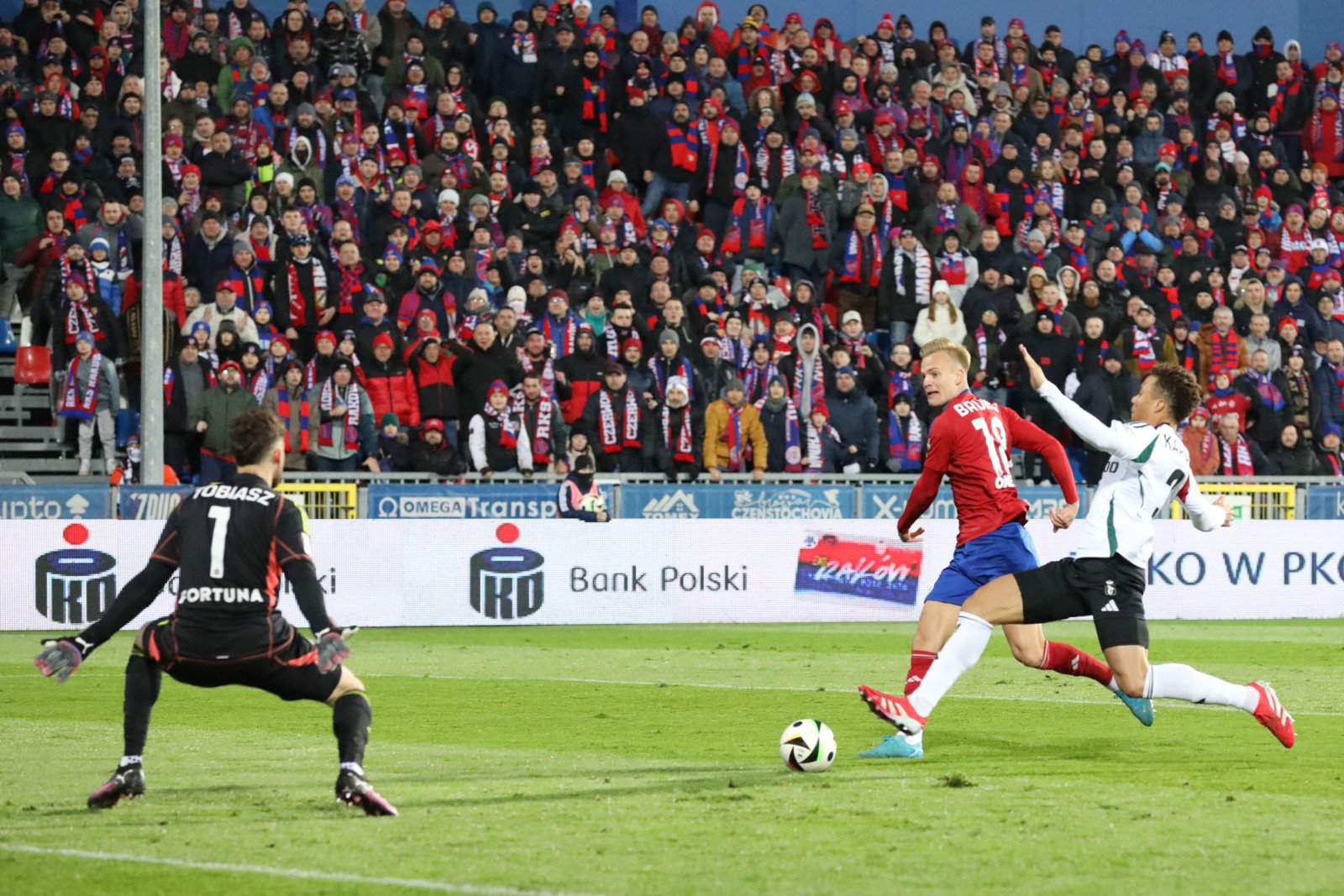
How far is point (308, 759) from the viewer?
941 centimetres

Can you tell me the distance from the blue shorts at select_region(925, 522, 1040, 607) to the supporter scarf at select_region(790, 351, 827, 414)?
12.8m

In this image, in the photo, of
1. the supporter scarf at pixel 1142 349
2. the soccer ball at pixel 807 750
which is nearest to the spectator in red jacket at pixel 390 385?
the supporter scarf at pixel 1142 349

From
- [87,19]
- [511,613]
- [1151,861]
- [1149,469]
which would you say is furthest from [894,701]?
[87,19]

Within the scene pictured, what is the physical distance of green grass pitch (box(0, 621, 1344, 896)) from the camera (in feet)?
20.8

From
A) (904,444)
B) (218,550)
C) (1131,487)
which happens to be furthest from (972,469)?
(904,444)

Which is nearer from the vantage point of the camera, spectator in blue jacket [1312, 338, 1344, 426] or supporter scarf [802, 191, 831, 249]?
supporter scarf [802, 191, 831, 249]

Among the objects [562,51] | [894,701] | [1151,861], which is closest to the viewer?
[1151,861]

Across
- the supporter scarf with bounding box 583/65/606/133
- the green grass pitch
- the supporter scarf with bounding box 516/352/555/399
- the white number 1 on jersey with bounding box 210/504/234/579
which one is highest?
the supporter scarf with bounding box 583/65/606/133

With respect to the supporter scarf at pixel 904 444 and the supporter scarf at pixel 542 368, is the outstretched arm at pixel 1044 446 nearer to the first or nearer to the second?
the supporter scarf at pixel 542 368

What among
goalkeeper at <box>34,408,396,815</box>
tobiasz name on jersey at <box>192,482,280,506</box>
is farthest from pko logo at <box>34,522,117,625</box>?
tobiasz name on jersey at <box>192,482,280,506</box>

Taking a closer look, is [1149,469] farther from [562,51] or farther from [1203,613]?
[562,51]

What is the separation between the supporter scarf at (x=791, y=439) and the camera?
22.1 m

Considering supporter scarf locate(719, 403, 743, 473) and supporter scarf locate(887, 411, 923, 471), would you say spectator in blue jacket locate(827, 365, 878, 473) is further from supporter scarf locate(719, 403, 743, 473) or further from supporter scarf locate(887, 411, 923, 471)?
supporter scarf locate(719, 403, 743, 473)

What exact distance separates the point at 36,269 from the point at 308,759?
528 inches
